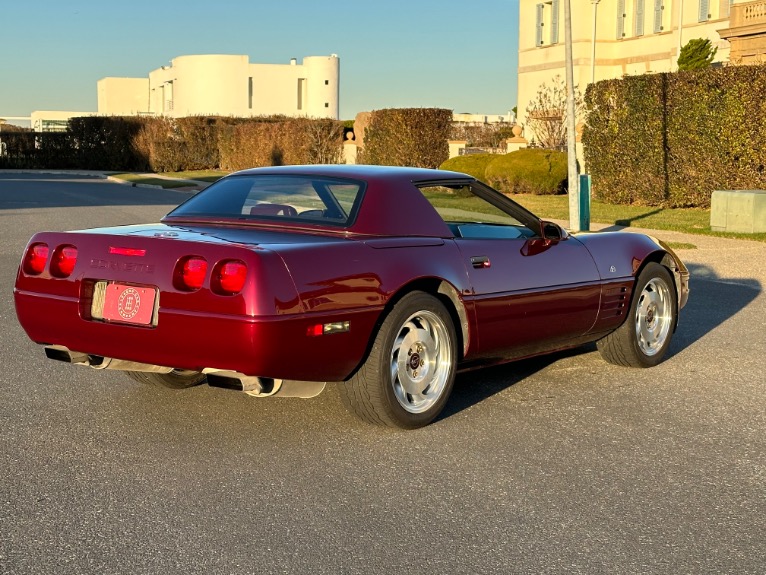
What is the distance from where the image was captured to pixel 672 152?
2462 cm

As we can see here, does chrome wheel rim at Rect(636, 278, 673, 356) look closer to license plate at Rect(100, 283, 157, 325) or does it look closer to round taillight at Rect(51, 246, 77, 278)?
license plate at Rect(100, 283, 157, 325)

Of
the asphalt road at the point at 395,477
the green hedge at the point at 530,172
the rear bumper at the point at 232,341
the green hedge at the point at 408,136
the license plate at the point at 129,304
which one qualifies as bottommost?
the asphalt road at the point at 395,477

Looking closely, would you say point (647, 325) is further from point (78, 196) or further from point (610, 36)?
point (610, 36)

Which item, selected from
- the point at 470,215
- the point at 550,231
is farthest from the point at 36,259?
the point at 550,231

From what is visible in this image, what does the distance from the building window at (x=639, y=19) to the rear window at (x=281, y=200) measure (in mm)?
47296

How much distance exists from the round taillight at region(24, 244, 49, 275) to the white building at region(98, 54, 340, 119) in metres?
109

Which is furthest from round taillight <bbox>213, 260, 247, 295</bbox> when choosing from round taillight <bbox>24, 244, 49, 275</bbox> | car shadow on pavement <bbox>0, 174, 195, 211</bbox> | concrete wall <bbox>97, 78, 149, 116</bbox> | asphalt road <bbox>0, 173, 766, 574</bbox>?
concrete wall <bbox>97, 78, 149, 116</bbox>

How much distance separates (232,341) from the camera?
5176 millimetres

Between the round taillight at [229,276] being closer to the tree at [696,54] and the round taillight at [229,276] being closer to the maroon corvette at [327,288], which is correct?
the maroon corvette at [327,288]

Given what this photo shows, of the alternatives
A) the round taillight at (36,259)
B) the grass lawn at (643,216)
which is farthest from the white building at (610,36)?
the round taillight at (36,259)

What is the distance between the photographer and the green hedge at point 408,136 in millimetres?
38125

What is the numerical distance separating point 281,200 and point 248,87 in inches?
4479

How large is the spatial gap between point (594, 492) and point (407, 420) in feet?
3.98

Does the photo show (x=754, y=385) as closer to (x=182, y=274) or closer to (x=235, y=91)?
(x=182, y=274)
